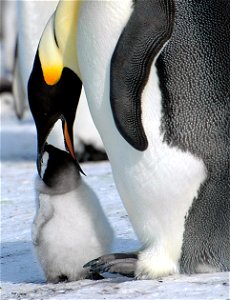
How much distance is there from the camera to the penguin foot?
11.8ft

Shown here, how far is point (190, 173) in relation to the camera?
11.6 feet

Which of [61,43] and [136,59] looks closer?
[136,59]

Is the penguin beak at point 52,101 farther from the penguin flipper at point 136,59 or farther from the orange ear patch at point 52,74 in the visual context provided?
the penguin flipper at point 136,59

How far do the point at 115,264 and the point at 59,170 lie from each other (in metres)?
0.44

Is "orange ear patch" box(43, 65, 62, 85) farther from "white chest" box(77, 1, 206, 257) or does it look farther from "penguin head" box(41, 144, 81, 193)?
"penguin head" box(41, 144, 81, 193)

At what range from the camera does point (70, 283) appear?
370 cm

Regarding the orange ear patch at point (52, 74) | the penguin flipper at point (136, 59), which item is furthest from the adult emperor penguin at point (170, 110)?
the orange ear patch at point (52, 74)

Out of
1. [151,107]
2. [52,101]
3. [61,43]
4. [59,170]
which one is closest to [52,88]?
[52,101]

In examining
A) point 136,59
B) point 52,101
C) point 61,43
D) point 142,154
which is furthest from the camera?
point 52,101

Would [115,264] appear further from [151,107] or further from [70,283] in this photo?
[151,107]

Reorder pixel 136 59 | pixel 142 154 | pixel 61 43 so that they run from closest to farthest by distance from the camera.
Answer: pixel 136 59, pixel 142 154, pixel 61 43

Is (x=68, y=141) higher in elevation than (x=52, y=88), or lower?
lower

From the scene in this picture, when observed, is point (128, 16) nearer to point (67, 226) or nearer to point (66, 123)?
point (66, 123)

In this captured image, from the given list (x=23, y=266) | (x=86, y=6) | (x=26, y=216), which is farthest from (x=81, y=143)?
(x=86, y=6)
